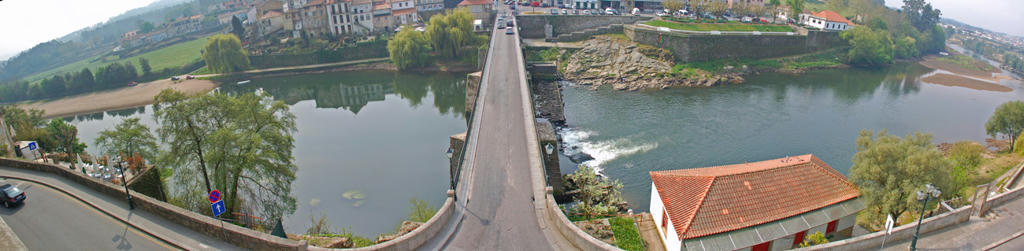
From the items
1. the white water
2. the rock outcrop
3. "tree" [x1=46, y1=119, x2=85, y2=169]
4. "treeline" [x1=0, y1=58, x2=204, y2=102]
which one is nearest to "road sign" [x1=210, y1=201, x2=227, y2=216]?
the white water

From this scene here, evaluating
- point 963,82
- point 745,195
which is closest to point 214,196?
point 745,195

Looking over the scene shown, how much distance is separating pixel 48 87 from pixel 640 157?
87.5 meters

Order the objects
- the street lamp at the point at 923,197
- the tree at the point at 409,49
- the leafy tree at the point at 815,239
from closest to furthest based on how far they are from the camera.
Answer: the street lamp at the point at 923,197 < the leafy tree at the point at 815,239 < the tree at the point at 409,49

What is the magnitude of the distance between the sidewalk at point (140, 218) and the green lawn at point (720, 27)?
61.2 metres

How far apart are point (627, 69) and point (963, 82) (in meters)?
42.4

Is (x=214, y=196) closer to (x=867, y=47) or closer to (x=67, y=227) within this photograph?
(x=67, y=227)

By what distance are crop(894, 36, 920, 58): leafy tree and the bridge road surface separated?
7312 centimetres

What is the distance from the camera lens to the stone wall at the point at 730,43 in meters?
64.6

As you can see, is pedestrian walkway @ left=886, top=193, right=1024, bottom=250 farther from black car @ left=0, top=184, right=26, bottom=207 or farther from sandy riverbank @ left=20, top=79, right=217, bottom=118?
sandy riverbank @ left=20, top=79, right=217, bottom=118

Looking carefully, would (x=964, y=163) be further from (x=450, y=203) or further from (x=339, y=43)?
(x=339, y=43)

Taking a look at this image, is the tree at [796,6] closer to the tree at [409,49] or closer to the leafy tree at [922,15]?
the leafy tree at [922,15]

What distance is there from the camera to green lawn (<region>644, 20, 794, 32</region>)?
66.8 metres

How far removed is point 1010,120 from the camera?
34.8m

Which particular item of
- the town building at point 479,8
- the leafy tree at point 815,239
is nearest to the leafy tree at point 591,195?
the leafy tree at point 815,239
